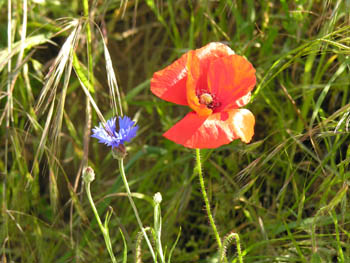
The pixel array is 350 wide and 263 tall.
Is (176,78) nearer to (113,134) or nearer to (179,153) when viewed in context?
(113,134)

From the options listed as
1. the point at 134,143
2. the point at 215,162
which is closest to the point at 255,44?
the point at 215,162

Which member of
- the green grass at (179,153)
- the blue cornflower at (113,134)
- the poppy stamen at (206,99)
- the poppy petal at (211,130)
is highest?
the poppy stamen at (206,99)

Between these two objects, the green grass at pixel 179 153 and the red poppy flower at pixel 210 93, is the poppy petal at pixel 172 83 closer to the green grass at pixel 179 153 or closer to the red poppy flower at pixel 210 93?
the red poppy flower at pixel 210 93

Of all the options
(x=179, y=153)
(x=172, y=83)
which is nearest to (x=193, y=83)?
(x=172, y=83)

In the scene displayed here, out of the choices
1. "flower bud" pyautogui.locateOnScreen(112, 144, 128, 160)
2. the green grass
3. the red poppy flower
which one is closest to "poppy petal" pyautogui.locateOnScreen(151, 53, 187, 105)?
the red poppy flower

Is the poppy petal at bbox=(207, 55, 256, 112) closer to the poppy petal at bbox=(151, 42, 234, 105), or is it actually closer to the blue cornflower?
the poppy petal at bbox=(151, 42, 234, 105)

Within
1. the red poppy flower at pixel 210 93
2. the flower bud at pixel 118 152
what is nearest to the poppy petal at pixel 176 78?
the red poppy flower at pixel 210 93

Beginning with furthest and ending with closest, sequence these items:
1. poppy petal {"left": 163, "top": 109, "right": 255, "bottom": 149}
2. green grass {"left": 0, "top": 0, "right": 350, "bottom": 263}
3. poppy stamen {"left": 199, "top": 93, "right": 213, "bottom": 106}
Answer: green grass {"left": 0, "top": 0, "right": 350, "bottom": 263}
poppy stamen {"left": 199, "top": 93, "right": 213, "bottom": 106}
poppy petal {"left": 163, "top": 109, "right": 255, "bottom": 149}
